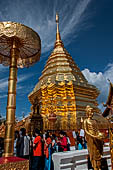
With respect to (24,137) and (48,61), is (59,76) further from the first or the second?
(24,137)

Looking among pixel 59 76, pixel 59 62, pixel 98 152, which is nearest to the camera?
pixel 98 152

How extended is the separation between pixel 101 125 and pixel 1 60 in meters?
13.8

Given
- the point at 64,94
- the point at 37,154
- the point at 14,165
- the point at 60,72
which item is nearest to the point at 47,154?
the point at 37,154

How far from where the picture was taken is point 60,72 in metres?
22.2

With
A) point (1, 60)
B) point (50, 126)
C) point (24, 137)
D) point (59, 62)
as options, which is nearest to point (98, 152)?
point (24, 137)

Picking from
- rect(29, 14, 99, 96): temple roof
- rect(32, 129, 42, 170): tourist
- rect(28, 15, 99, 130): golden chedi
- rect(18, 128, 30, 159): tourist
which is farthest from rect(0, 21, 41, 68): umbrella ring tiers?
→ rect(29, 14, 99, 96): temple roof

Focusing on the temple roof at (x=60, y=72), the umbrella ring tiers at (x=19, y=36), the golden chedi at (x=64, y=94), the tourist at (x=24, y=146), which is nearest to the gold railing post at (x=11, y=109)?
the umbrella ring tiers at (x=19, y=36)

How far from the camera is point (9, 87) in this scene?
15.5ft

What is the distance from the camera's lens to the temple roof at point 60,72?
830 inches

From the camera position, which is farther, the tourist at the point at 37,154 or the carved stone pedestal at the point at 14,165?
the tourist at the point at 37,154

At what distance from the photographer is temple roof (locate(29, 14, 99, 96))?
21.1m

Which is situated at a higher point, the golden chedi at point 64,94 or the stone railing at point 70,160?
the golden chedi at point 64,94

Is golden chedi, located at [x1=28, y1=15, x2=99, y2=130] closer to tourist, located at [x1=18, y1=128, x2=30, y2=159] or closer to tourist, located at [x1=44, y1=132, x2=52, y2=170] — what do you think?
tourist, located at [x1=44, y1=132, x2=52, y2=170]

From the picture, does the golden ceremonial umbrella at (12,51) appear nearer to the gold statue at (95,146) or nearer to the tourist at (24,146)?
the tourist at (24,146)
